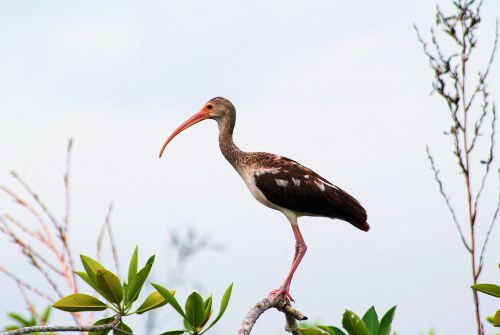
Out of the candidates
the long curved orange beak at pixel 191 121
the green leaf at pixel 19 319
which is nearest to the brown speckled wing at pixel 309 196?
the long curved orange beak at pixel 191 121

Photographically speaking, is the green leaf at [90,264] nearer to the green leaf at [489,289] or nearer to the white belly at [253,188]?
the green leaf at [489,289]

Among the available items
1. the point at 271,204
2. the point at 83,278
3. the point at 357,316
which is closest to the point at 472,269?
the point at 271,204

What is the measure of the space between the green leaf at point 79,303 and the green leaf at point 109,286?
90mm

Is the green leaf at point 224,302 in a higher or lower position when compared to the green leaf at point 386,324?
higher

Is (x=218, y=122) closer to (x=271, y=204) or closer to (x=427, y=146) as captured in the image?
(x=271, y=204)

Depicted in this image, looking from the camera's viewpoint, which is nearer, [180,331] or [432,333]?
[180,331]

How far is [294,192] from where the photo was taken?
7.45 metres

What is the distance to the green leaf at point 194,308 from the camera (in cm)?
412

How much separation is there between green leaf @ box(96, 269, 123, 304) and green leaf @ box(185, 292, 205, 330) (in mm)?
400

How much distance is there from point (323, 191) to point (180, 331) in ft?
11.9

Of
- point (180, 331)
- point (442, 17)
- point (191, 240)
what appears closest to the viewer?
point (180, 331)

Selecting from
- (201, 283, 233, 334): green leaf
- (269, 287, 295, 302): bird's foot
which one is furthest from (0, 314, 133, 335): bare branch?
(269, 287, 295, 302): bird's foot

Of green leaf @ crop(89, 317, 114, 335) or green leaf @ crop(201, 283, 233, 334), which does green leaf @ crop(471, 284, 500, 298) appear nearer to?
green leaf @ crop(201, 283, 233, 334)

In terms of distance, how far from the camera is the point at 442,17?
7375mm
